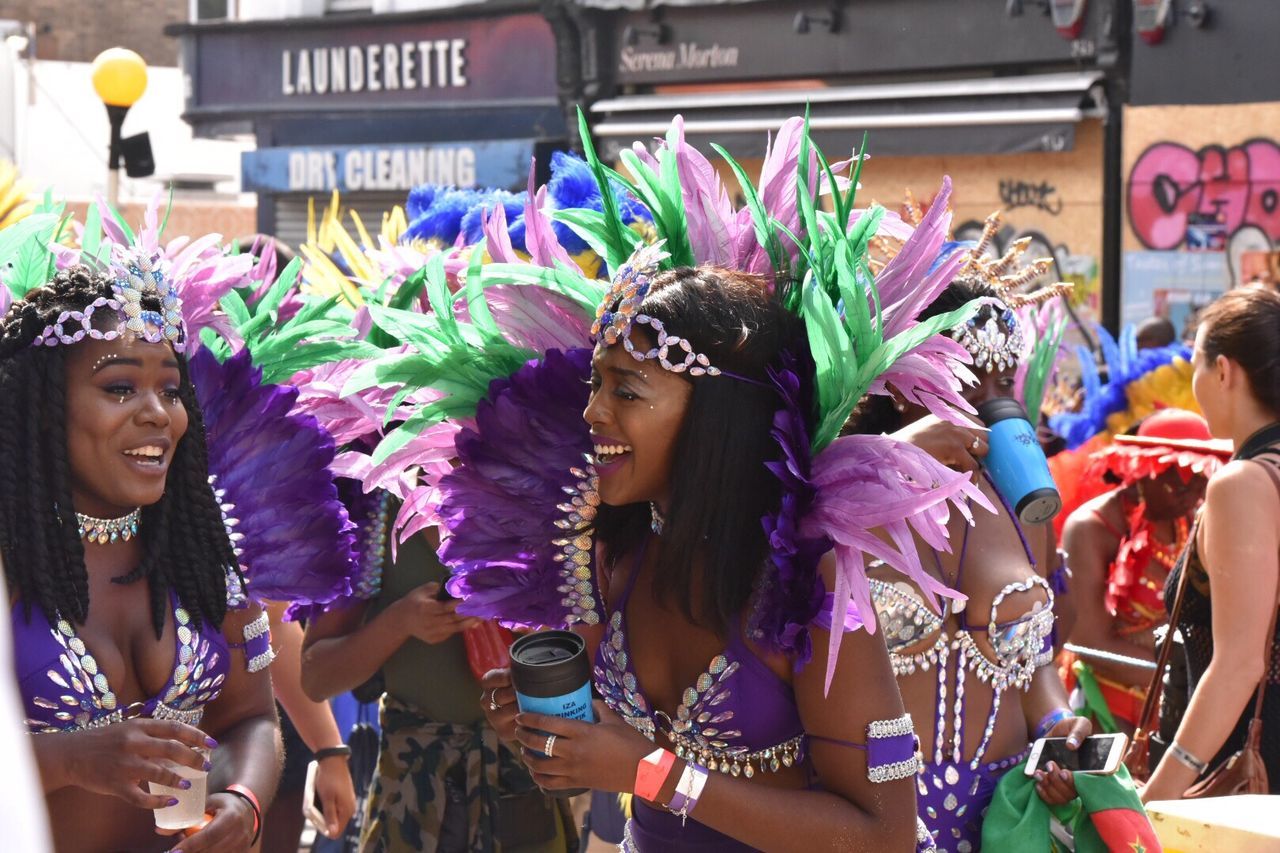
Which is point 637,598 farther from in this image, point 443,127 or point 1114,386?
point 443,127

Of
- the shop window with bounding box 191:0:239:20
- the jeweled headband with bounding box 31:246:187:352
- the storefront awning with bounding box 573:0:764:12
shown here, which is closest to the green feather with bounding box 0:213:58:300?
the jeweled headband with bounding box 31:246:187:352

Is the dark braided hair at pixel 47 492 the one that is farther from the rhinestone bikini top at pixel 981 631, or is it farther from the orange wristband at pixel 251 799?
the rhinestone bikini top at pixel 981 631

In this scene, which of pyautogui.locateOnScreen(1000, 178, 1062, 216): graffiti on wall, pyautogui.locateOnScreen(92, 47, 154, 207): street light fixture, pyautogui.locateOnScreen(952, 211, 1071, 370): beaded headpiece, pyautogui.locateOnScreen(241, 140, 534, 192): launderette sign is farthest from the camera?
pyautogui.locateOnScreen(241, 140, 534, 192): launderette sign

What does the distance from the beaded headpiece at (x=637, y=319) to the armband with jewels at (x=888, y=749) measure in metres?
0.63

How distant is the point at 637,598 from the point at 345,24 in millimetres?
16755

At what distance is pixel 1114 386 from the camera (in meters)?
7.27

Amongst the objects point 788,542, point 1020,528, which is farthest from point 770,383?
point 1020,528

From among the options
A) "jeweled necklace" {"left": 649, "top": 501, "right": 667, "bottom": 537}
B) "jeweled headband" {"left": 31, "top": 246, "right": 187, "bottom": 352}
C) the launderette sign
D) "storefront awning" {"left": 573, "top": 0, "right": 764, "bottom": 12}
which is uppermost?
"storefront awning" {"left": 573, "top": 0, "right": 764, "bottom": 12}

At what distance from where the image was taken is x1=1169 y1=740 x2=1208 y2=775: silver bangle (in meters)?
3.71

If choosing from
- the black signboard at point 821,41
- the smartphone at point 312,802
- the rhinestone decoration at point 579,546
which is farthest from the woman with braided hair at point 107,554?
the black signboard at point 821,41

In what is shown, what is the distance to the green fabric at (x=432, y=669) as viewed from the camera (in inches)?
158

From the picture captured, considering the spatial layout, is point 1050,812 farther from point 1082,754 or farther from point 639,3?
point 639,3

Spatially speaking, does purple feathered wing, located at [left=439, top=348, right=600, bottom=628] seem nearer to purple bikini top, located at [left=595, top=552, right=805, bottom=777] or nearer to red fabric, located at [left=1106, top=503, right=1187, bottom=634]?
purple bikini top, located at [left=595, top=552, right=805, bottom=777]

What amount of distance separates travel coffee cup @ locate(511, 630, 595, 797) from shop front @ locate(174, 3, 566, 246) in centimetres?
1476
